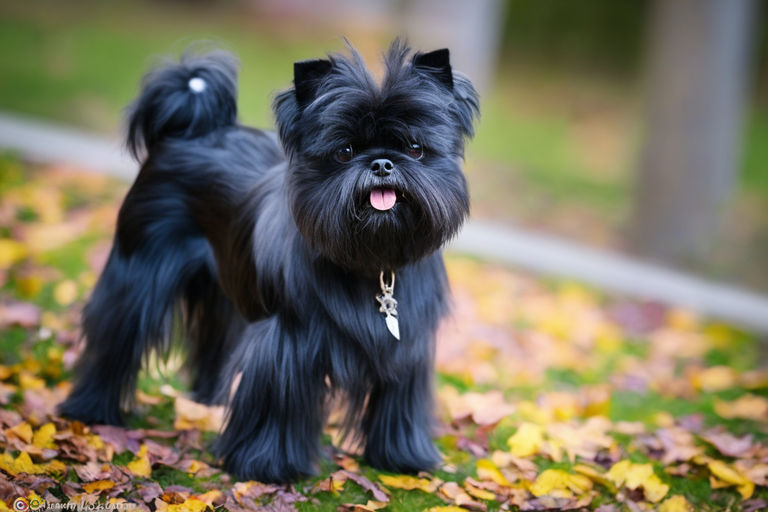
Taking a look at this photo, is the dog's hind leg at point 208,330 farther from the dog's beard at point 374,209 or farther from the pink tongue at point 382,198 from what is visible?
the pink tongue at point 382,198

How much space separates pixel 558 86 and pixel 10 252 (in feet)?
51.7

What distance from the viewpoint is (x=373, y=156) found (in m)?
3.32

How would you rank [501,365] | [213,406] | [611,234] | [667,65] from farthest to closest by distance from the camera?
[611,234] → [667,65] → [501,365] → [213,406]

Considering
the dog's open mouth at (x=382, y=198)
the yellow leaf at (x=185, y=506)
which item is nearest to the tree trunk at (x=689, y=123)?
the dog's open mouth at (x=382, y=198)

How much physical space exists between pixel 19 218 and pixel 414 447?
447 cm

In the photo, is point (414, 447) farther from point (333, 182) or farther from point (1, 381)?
point (1, 381)

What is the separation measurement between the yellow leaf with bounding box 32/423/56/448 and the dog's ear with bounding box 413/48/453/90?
230 centimetres

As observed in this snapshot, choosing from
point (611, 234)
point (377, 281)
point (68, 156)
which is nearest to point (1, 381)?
point (377, 281)

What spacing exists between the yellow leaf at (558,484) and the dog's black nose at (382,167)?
5.53ft

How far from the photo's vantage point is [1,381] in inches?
180

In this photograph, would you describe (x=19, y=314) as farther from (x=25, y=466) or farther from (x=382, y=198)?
(x=382, y=198)

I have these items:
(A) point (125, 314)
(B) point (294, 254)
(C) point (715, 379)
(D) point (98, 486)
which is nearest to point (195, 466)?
(D) point (98, 486)

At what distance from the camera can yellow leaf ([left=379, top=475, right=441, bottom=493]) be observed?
3.95m

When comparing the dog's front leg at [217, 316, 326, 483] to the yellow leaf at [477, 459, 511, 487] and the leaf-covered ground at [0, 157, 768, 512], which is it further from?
the yellow leaf at [477, 459, 511, 487]
